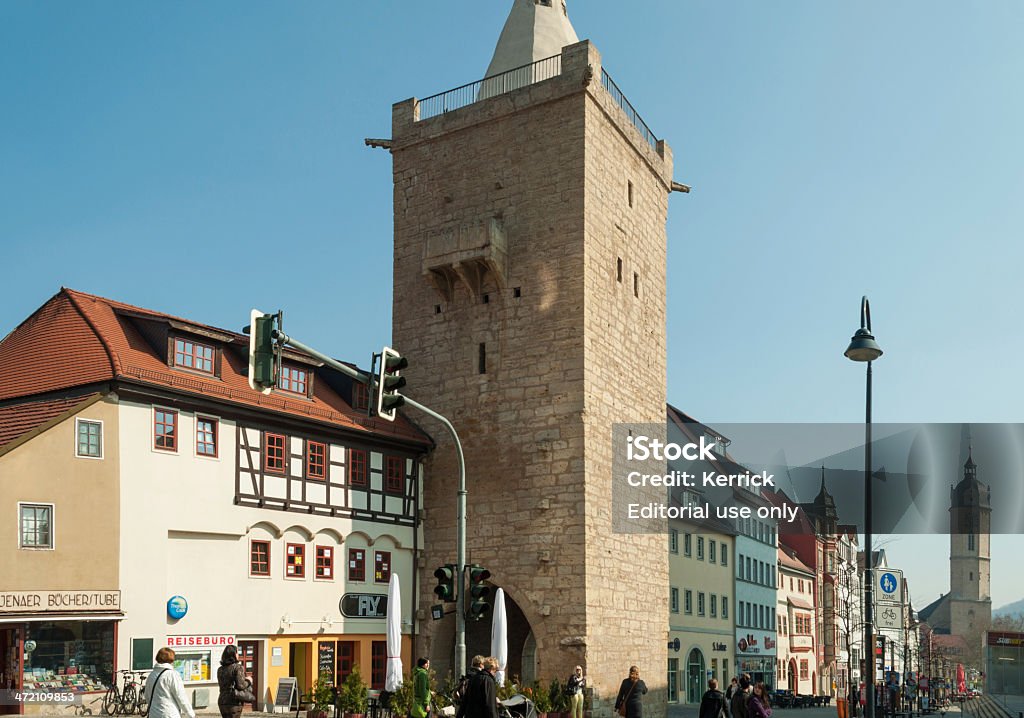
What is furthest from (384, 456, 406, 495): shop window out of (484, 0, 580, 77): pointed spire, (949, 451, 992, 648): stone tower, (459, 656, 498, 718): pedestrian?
(949, 451, 992, 648): stone tower

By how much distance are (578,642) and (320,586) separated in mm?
6789

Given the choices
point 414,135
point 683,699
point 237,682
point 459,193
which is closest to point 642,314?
point 459,193

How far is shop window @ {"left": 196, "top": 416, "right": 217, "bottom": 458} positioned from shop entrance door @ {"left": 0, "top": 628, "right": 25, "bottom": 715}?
18.6ft

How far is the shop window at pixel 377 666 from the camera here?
3165 cm

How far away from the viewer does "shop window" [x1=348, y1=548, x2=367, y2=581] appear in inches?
1232

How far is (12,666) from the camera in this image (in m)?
23.4

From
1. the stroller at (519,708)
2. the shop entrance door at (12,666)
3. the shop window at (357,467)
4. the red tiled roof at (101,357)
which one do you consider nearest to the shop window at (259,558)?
the red tiled roof at (101,357)

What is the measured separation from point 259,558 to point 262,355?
50.6 ft

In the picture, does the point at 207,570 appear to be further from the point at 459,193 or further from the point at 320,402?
the point at 459,193

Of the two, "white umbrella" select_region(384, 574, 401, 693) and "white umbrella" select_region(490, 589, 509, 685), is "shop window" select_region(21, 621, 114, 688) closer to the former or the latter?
"white umbrella" select_region(384, 574, 401, 693)

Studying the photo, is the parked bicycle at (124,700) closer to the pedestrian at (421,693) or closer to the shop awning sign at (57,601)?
the shop awning sign at (57,601)

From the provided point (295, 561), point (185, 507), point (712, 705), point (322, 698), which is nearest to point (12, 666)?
point (185, 507)

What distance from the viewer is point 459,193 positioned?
35.3 metres

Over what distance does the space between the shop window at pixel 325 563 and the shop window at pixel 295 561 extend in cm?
53
